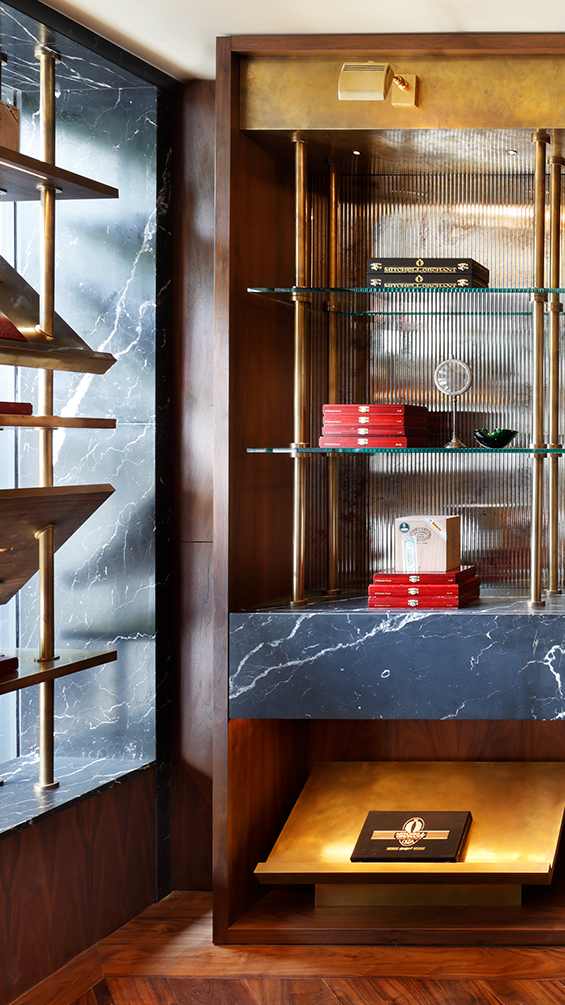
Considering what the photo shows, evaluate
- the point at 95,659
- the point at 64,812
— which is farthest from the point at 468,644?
the point at 64,812

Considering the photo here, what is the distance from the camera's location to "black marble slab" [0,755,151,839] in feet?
7.47

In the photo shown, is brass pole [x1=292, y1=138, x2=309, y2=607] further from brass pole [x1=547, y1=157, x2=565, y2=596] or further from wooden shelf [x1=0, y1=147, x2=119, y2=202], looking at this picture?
brass pole [x1=547, y1=157, x2=565, y2=596]

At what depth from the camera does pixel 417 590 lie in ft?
8.22

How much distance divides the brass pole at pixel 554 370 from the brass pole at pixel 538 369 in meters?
0.04

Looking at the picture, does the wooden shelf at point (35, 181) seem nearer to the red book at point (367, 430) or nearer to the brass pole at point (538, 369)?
the red book at point (367, 430)

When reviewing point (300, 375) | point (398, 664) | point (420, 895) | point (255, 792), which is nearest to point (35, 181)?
point (300, 375)

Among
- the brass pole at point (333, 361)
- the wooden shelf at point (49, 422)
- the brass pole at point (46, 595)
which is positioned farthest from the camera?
the brass pole at point (333, 361)

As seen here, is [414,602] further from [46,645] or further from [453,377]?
[46,645]

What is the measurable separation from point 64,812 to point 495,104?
227 centimetres

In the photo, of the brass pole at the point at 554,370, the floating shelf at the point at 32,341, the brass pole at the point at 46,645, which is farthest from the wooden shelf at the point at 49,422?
the brass pole at the point at 554,370

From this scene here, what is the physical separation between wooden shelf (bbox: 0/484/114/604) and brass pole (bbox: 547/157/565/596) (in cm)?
130

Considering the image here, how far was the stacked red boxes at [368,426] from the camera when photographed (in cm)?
255

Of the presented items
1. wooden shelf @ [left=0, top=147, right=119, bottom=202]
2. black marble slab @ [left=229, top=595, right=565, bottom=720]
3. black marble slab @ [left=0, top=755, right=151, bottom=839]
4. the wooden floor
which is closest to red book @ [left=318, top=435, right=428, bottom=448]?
black marble slab @ [left=229, top=595, right=565, bottom=720]

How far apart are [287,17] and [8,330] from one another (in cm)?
112
